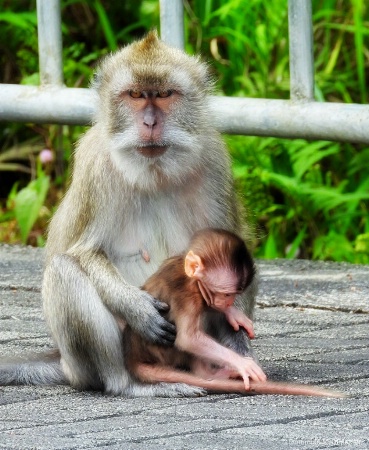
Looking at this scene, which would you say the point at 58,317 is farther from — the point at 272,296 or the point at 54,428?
the point at 272,296

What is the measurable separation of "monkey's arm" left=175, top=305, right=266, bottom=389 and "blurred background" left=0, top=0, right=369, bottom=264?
3.53m

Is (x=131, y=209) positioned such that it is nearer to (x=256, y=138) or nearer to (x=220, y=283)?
(x=220, y=283)

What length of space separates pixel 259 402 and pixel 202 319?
2.00ft

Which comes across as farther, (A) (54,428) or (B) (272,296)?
(B) (272,296)

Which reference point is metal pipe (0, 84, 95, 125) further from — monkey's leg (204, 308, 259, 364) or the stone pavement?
monkey's leg (204, 308, 259, 364)

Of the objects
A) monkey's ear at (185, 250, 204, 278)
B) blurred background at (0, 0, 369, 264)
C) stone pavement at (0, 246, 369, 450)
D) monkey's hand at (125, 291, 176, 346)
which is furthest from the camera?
blurred background at (0, 0, 369, 264)

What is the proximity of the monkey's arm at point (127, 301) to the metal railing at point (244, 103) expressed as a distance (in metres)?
1.31

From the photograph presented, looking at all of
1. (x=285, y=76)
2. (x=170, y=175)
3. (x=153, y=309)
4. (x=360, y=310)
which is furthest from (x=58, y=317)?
(x=285, y=76)

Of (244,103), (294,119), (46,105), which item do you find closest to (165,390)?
(294,119)

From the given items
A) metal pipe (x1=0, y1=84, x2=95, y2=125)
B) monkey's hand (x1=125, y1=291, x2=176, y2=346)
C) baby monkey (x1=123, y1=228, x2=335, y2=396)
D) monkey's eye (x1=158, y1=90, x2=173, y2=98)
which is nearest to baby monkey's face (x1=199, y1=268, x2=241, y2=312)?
baby monkey (x1=123, y1=228, x2=335, y2=396)

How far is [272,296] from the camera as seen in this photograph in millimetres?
7590

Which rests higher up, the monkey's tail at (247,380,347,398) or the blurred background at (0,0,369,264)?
the blurred background at (0,0,369,264)

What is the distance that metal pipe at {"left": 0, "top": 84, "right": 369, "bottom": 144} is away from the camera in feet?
22.8

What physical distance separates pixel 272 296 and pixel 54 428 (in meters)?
3.03
